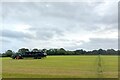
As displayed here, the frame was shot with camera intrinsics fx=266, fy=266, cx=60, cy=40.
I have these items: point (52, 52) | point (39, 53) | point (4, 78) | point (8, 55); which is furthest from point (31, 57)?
point (4, 78)

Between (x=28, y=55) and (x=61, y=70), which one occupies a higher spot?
(x=28, y=55)

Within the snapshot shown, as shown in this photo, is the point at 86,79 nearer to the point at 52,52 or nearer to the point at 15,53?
the point at 15,53

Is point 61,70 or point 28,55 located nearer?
point 61,70

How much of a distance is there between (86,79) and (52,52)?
4308cm

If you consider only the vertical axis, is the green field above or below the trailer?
below

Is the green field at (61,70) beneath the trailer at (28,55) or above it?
beneath

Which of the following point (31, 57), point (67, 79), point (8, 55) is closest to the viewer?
point (67, 79)

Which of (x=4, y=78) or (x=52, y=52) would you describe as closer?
(x=4, y=78)

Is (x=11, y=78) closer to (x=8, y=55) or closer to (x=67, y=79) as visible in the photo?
(x=67, y=79)

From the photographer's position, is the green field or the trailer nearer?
the green field

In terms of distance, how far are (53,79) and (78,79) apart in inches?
51.1

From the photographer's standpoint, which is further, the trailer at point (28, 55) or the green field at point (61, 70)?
the trailer at point (28, 55)

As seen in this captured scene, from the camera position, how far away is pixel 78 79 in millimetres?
13734

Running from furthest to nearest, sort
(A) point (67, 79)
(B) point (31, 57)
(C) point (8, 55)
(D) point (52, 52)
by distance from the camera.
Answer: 1. (D) point (52, 52)
2. (C) point (8, 55)
3. (B) point (31, 57)
4. (A) point (67, 79)
